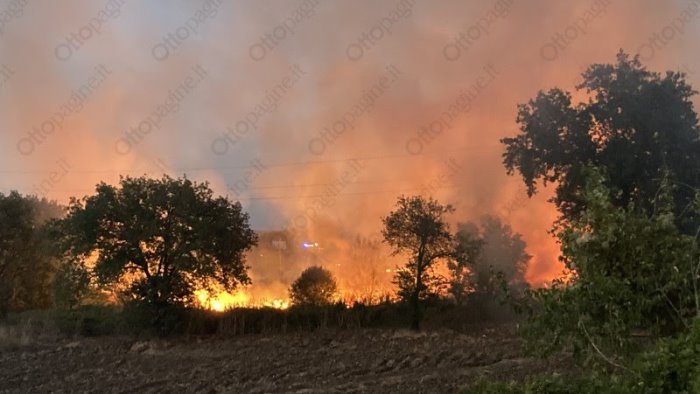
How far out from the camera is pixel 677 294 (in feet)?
26.0

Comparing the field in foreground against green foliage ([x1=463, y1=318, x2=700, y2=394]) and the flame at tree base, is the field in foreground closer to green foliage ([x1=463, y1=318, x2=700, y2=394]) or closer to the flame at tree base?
the flame at tree base

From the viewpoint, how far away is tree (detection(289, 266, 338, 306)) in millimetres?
35750

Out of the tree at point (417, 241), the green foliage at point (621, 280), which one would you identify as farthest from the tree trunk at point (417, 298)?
the green foliage at point (621, 280)

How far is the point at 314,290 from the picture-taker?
36.3 meters

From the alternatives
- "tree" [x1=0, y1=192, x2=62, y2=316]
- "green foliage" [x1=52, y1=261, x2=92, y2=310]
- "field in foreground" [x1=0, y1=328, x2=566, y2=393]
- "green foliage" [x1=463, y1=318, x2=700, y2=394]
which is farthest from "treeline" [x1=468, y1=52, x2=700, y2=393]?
"tree" [x1=0, y1=192, x2=62, y2=316]

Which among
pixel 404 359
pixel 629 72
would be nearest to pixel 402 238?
pixel 404 359

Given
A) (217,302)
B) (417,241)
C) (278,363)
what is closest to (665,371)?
(278,363)

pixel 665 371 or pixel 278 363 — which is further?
pixel 278 363

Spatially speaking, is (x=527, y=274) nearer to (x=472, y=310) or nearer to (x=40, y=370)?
(x=472, y=310)

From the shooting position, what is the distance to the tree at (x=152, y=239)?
30.1 m

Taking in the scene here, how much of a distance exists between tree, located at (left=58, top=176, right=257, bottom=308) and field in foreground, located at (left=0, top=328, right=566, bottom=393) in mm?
3034

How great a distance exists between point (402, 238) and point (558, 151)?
9015 millimetres

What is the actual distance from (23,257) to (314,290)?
21164 millimetres

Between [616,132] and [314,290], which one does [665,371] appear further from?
[314,290]
